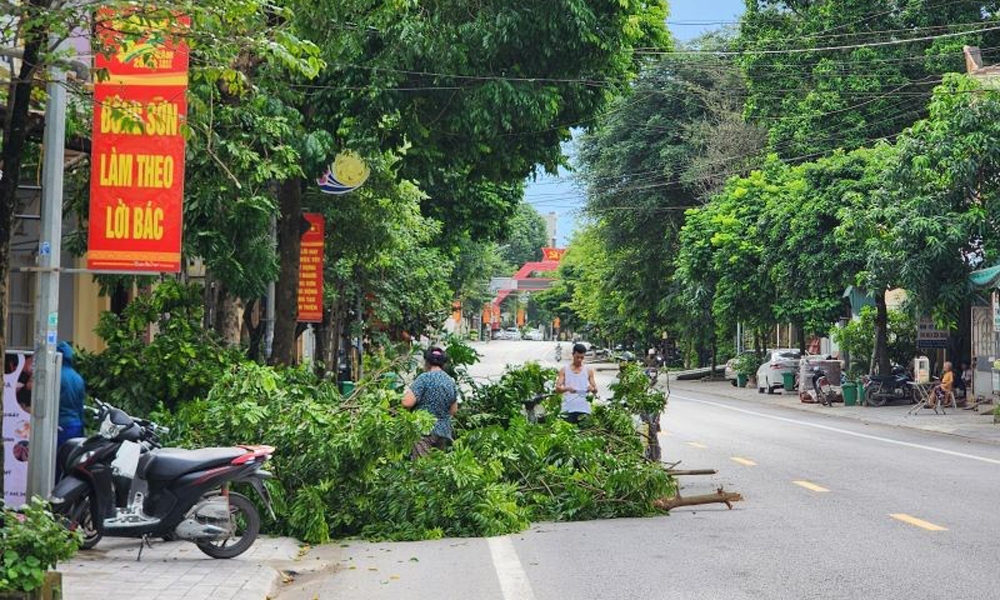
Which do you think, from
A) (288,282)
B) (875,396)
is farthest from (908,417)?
(288,282)

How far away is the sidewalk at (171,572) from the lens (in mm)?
8734

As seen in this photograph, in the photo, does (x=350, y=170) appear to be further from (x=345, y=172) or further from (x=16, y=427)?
(x=16, y=427)

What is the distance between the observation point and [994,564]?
970 cm

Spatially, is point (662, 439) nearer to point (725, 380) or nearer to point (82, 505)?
point (82, 505)

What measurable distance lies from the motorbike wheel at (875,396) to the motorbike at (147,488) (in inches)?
1162

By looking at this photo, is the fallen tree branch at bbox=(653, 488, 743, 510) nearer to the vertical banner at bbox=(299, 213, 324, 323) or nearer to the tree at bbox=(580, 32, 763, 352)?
the vertical banner at bbox=(299, 213, 324, 323)

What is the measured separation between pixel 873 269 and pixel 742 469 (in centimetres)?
1531

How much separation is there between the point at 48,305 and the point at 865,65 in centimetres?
4689

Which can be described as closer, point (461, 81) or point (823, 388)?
point (461, 81)

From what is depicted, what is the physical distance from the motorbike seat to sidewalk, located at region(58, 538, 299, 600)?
682mm

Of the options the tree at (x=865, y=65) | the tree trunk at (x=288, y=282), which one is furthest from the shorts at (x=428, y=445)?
the tree at (x=865, y=65)

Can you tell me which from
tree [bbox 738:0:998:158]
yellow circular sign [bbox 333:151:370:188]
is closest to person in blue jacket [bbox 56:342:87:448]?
yellow circular sign [bbox 333:151:370:188]

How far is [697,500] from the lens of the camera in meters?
13.7

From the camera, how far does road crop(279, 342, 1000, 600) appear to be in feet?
29.5
